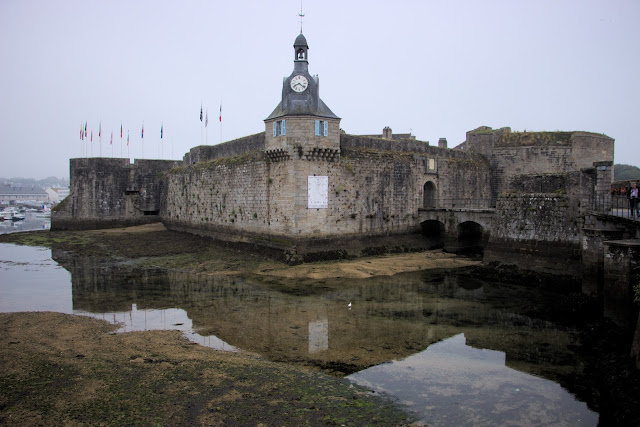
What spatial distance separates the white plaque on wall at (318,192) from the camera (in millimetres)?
18891

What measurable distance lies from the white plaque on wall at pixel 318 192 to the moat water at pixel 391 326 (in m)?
4.17

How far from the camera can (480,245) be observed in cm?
2300

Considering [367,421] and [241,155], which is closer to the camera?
[367,421]

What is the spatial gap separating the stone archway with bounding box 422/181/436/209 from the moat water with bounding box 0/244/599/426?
858cm

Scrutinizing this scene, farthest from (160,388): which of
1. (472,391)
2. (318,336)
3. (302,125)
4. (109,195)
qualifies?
(109,195)

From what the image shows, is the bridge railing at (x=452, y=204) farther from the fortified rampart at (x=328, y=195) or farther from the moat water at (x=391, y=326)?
the moat water at (x=391, y=326)

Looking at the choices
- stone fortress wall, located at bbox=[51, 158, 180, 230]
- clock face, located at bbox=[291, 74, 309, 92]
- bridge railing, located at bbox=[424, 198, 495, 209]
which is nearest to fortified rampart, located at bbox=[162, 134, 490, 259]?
bridge railing, located at bbox=[424, 198, 495, 209]

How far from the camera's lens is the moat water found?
7250 millimetres

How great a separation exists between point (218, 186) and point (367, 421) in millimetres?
19311

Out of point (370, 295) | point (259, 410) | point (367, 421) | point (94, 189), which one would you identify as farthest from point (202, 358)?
point (94, 189)

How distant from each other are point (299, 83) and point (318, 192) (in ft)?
14.9

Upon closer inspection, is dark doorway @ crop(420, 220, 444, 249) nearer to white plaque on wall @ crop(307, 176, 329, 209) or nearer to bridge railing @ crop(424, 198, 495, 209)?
bridge railing @ crop(424, 198, 495, 209)

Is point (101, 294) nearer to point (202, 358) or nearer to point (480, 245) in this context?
point (202, 358)

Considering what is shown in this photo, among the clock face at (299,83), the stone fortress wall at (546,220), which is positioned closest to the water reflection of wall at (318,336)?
the stone fortress wall at (546,220)
